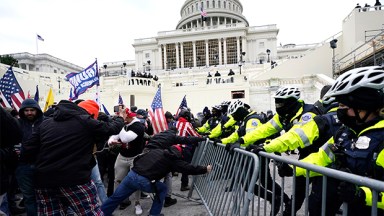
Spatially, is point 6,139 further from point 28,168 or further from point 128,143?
point 128,143

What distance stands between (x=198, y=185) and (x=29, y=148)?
9.91ft

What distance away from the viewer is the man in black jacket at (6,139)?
2725 millimetres

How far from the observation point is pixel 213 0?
80.4 metres

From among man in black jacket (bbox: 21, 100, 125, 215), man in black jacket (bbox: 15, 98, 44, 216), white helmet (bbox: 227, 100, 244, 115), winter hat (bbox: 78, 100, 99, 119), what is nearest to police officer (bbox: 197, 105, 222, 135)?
white helmet (bbox: 227, 100, 244, 115)

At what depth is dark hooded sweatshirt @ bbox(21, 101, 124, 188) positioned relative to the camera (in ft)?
9.14

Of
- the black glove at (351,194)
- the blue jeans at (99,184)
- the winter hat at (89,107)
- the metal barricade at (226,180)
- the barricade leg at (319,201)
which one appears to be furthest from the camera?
the blue jeans at (99,184)

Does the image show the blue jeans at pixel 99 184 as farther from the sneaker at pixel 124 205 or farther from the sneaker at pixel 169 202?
the sneaker at pixel 169 202

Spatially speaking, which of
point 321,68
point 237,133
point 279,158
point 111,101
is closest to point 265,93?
point 321,68

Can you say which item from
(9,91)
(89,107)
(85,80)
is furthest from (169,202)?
(85,80)

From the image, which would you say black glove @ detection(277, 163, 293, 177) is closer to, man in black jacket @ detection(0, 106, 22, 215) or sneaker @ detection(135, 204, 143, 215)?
man in black jacket @ detection(0, 106, 22, 215)

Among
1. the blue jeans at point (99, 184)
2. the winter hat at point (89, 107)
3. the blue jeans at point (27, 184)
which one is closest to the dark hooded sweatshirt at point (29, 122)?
the blue jeans at point (27, 184)

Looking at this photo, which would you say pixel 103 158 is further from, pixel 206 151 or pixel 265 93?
pixel 265 93

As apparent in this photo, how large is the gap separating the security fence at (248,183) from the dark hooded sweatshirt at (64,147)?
1740 millimetres

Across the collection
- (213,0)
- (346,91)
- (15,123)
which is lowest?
(15,123)
